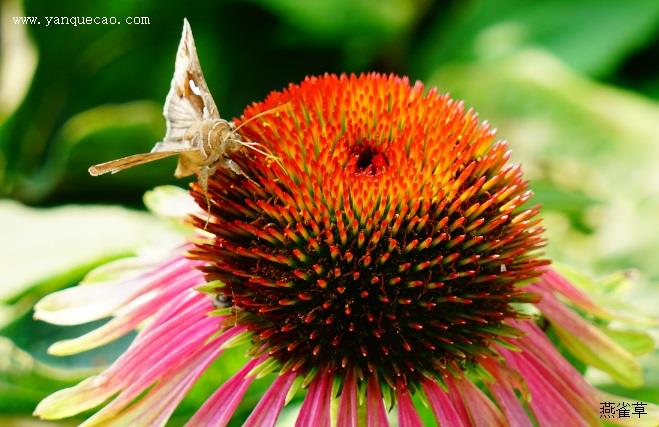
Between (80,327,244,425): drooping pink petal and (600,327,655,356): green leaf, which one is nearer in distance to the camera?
(80,327,244,425): drooping pink petal

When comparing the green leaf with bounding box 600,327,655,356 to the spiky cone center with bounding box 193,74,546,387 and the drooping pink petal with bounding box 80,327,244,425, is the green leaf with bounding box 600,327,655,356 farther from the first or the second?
the drooping pink petal with bounding box 80,327,244,425

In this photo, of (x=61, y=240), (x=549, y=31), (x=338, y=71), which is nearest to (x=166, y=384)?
(x=61, y=240)

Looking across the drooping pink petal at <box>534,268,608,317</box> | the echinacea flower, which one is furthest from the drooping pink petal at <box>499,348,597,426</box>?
the drooping pink petal at <box>534,268,608,317</box>

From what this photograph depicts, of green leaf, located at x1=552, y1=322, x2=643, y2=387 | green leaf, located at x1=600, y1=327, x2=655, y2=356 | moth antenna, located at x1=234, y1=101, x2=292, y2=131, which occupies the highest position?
moth antenna, located at x1=234, y1=101, x2=292, y2=131

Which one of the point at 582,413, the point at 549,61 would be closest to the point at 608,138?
the point at 549,61

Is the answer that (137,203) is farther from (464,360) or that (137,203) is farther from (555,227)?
(464,360)

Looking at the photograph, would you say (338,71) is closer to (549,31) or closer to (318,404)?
(549,31)

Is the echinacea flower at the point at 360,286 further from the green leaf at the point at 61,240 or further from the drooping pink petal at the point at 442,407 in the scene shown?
the green leaf at the point at 61,240
